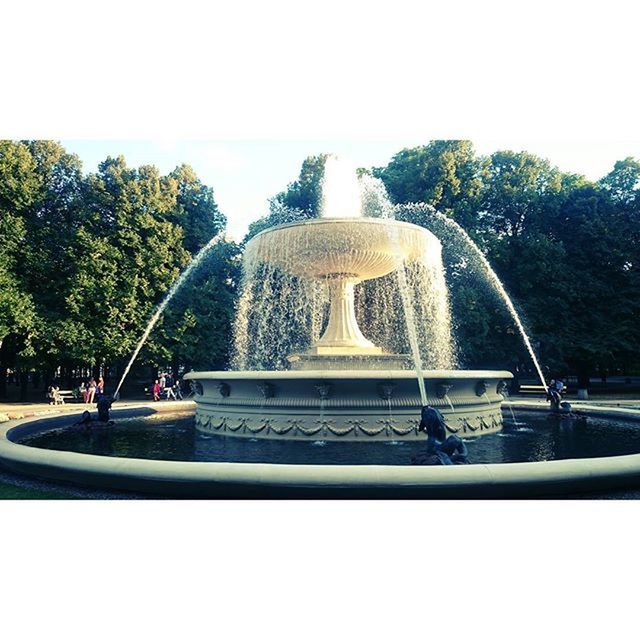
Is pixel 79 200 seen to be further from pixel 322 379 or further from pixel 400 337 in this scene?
pixel 322 379

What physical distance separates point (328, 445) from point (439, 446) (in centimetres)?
225

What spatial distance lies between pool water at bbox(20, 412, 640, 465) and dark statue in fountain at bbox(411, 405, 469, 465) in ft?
1.79

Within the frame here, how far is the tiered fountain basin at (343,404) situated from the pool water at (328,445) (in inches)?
8.4

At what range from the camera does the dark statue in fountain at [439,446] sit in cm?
621

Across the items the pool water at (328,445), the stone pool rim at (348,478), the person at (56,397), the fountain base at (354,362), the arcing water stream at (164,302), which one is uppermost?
the arcing water stream at (164,302)

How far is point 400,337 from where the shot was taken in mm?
26484

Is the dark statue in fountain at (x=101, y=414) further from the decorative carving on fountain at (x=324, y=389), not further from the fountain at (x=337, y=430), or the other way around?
the decorative carving on fountain at (x=324, y=389)

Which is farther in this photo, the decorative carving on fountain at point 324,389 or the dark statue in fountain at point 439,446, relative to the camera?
the decorative carving on fountain at point 324,389

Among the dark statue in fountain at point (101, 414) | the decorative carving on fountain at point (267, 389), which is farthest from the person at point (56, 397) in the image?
the decorative carving on fountain at point (267, 389)

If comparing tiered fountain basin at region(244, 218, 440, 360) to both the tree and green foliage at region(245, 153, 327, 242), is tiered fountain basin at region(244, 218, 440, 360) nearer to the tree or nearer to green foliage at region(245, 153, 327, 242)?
the tree

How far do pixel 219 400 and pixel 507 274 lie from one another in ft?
76.4

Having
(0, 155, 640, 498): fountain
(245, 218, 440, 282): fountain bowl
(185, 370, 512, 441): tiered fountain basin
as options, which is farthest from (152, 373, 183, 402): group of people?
(185, 370, 512, 441): tiered fountain basin

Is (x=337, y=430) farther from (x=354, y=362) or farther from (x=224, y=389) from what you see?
(x=354, y=362)

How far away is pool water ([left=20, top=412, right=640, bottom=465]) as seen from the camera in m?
7.33
